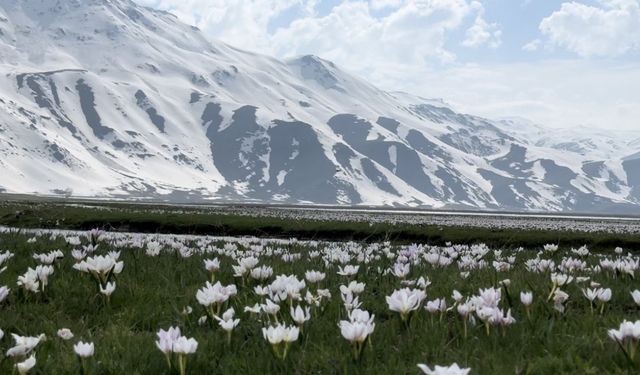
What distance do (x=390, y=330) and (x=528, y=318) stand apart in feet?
3.75

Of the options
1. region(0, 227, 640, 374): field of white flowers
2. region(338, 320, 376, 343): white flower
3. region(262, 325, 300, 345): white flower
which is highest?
region(338, 320, 376, 343): white flower

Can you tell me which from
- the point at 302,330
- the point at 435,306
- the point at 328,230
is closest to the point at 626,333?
the point at 435,306

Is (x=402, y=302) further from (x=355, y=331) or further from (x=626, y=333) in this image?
(x=626, y=333)

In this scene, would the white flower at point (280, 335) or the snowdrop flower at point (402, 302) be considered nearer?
the white flower at point (280, 335)

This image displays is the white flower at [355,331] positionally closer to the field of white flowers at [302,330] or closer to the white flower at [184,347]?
the field of white flowers at [302,330]

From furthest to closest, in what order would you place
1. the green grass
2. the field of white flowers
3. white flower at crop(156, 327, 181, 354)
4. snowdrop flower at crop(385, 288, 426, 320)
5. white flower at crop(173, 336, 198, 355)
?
the green grass < snowdrop flower at crop(385, 288, 426, 320) < the field of white flowers < white flower at crop(156, 327, 181, 354) < white flower at crop(173, 336, 198, 355)

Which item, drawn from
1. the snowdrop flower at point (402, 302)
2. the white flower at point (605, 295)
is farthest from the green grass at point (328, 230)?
the snowdrop flower at point (402, 302)

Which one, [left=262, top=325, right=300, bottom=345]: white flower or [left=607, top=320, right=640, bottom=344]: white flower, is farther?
[left=262, top=325, right=300, bottom=345]: white flower

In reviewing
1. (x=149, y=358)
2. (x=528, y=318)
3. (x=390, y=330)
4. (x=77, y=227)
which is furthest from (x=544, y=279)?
(x=77, y=227)

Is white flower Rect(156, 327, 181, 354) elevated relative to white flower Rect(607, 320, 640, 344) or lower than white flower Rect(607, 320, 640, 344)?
lower

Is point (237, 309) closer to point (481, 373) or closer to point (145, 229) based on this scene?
point (481, 373)

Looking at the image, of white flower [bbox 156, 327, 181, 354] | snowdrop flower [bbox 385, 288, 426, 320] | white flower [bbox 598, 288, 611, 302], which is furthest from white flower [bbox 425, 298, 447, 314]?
white flower [bbox 156, 327, 181, 354]

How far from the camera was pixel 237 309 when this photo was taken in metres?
6.24

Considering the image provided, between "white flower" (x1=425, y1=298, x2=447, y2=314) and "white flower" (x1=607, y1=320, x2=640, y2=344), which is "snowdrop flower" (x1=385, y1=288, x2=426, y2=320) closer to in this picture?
"white flower" (x1=425, y1=298, x2=447, y2=314)
